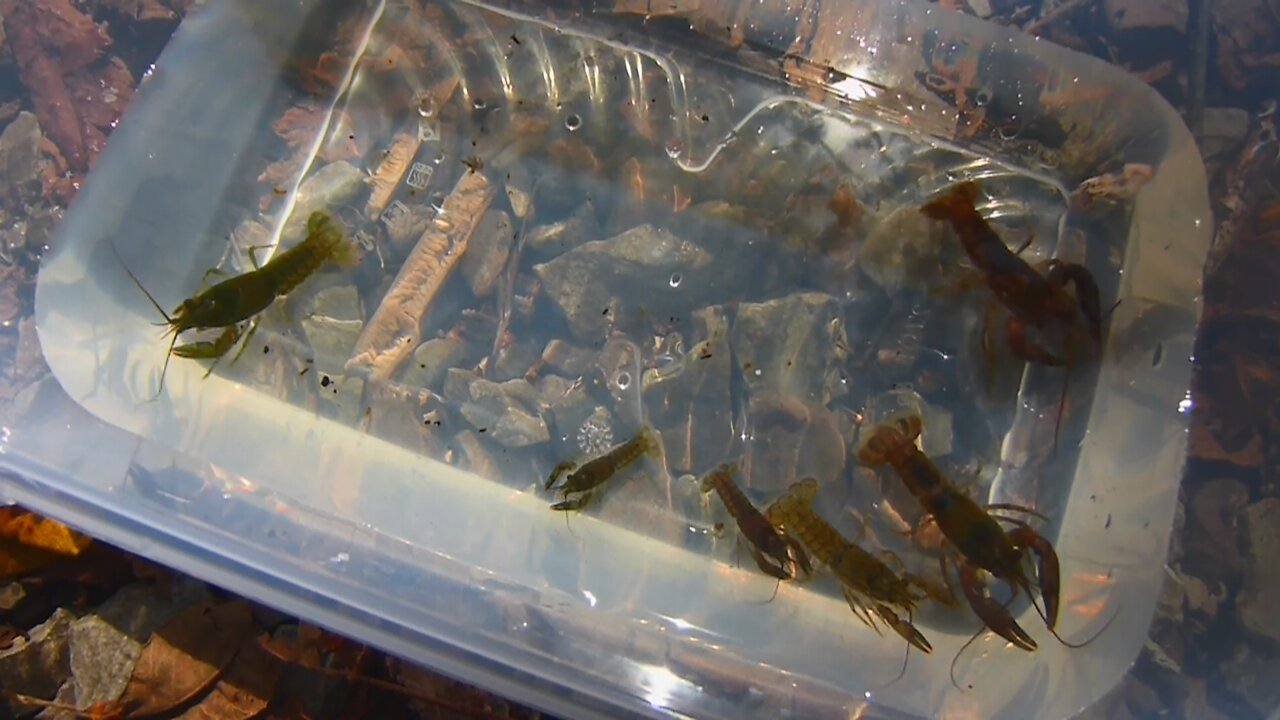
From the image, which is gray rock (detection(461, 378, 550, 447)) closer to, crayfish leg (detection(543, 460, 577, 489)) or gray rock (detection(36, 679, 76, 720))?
crayfish leg (detection(543, 460, 577, 489))

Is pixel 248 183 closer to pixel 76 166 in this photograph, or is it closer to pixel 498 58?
pixel 76 166

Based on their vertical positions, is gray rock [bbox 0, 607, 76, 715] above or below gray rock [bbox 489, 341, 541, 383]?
below

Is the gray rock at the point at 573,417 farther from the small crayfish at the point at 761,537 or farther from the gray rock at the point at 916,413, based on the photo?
the gray rock at the point at 916,413

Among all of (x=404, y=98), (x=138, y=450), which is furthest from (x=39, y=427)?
(x=404, y=98)

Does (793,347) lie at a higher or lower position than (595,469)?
higher

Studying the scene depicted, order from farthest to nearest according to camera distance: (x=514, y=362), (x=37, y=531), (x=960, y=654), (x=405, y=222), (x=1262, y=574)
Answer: (x=405, y=222)
(x=514, y=362)
(x=960, y=654)
(x=37, y=531)
(x=1262, y=574)

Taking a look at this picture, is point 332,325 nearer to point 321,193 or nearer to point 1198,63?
point 321,193

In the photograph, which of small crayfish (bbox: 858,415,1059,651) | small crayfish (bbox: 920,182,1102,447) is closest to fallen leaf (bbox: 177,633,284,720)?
small crayfish (bbox: 858,415,1059,651)

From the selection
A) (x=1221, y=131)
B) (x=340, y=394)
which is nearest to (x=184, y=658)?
(x=340, y=394)
